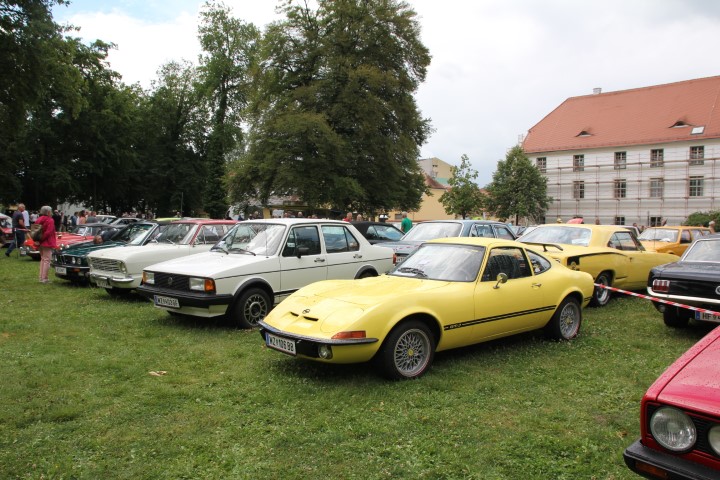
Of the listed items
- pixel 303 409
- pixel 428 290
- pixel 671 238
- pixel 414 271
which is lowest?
pixel 303 409

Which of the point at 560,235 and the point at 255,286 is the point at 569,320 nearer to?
the point at 560,235

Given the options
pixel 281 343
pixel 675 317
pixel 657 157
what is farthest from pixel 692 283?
pixel 657 157

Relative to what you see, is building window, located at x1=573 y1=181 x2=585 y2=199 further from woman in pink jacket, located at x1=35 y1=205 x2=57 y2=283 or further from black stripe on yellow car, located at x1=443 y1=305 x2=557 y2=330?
black stripe on yellow car, located at x1=443 y1=305 x2=557 y2=330

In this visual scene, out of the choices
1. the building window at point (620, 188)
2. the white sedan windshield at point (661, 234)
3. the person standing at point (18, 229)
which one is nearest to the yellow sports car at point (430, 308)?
the white sedan windshield at point (661, 234)

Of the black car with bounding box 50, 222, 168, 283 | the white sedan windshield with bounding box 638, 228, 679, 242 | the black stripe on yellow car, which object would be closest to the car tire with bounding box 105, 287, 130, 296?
the black car with bounding box 50, 222, 168, 283

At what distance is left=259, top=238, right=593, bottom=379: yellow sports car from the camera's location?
521cm

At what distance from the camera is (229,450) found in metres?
3.96

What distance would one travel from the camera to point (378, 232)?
15.5 meters

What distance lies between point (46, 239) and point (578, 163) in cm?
5480

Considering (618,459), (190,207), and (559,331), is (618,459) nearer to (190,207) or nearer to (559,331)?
(559,331)

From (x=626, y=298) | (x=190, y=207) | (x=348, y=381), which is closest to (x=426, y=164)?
(x=190, y=207)

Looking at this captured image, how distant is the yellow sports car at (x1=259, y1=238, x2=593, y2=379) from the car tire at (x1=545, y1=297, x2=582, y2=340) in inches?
Result: 0.5

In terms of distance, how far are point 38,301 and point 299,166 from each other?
22337mm

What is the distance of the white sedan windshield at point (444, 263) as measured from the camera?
6246mm
